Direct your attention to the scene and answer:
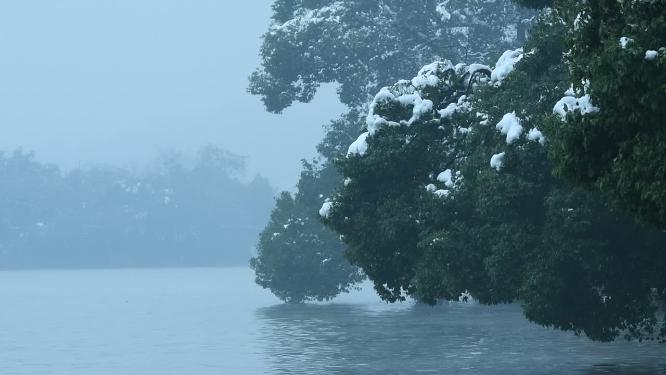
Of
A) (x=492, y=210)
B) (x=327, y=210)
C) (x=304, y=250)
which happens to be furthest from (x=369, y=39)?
(x=492, y=210)

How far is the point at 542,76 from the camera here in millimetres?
33344

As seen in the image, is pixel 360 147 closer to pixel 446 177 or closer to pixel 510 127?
pixel 446 177

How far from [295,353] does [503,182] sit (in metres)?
13.6

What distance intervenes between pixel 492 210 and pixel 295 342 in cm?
1832

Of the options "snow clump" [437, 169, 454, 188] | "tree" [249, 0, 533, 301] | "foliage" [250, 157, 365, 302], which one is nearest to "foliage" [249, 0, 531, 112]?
"tree" [249, 0, 533, 301]

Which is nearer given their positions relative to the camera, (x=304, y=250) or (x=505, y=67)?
(x=505, y=67)

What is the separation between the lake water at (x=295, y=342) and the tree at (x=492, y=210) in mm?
2566

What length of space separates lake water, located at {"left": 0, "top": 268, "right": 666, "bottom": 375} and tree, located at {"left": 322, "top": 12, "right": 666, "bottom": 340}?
257cm

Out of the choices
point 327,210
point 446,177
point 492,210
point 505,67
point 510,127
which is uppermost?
point 505,67

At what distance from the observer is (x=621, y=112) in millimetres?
19781

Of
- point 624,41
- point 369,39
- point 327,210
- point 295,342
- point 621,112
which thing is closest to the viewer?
point 624,41

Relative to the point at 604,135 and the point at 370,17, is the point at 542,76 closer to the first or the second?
the point at 604,135

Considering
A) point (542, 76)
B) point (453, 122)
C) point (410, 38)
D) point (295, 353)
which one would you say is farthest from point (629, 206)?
point (410, 38)

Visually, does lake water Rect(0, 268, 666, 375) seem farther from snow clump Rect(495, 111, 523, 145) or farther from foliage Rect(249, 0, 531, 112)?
foliage Rect(249, 0, 531, 112)
